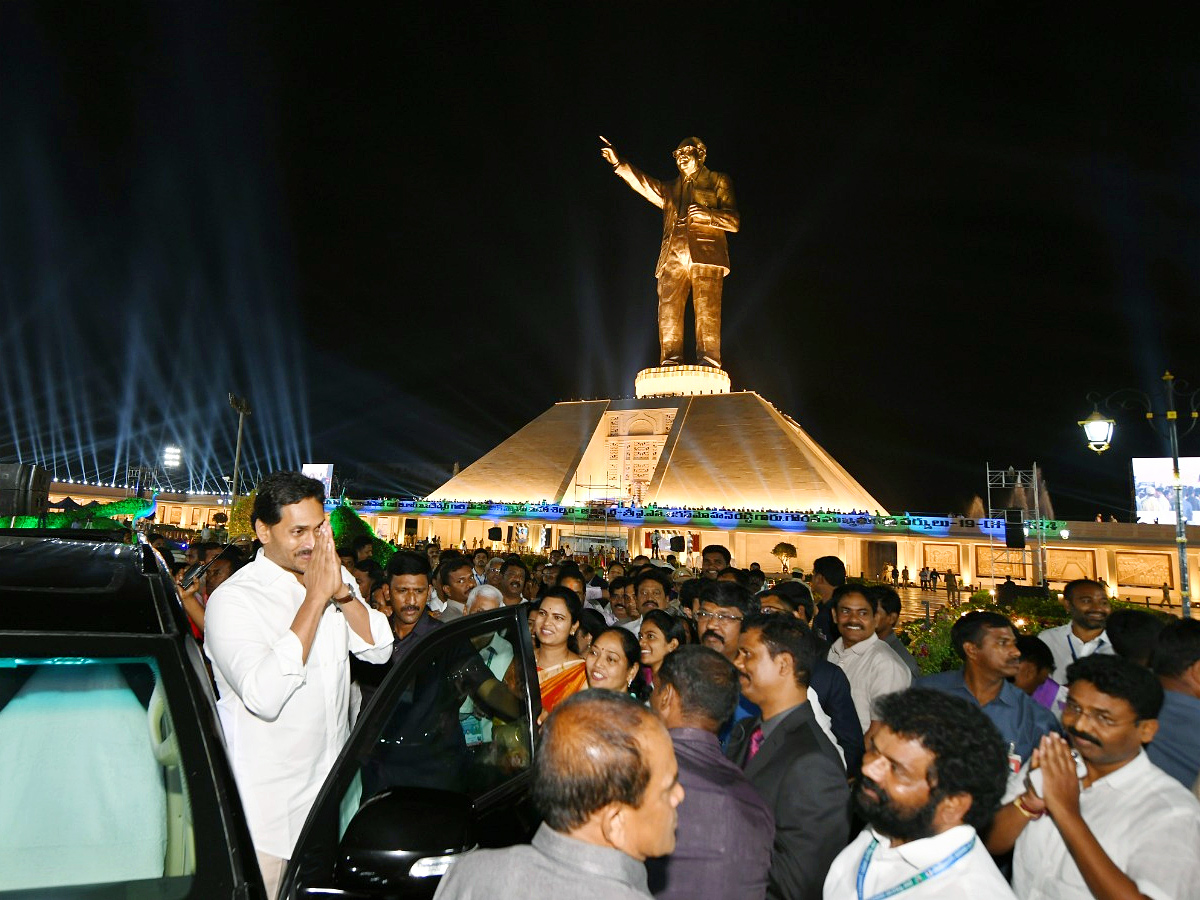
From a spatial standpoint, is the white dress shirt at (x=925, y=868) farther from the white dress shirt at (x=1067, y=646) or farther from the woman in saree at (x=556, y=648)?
the white dress shirt at (x=1067, y=646)

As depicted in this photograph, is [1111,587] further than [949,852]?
Yes

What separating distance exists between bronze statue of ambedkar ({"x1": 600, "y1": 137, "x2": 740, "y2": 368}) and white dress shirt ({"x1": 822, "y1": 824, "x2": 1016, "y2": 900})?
3869 centimetres

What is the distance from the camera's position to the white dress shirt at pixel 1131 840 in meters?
1.90

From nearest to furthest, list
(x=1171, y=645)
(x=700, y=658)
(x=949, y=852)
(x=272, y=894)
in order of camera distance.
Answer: (x=949, y=852), (x=272, y=894), (x=700, y=658), (x=1171, y=645)

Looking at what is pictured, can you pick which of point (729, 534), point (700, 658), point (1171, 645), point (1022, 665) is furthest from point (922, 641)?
point (729, 534)

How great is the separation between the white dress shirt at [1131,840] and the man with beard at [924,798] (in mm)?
510

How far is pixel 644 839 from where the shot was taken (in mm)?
1290

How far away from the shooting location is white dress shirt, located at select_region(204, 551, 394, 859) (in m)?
2.02

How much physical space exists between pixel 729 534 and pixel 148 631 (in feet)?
86.9

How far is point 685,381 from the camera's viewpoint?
129 feet

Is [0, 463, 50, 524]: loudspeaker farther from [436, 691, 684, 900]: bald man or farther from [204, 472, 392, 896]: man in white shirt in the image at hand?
[436, 691, 684, 900]: bald man

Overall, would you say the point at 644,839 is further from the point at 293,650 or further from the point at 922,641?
the point at 922,641

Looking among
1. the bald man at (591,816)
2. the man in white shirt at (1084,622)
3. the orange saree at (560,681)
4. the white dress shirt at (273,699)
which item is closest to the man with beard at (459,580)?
the orange saree at (560,681)

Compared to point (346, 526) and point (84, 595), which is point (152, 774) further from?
point (346, 526)
